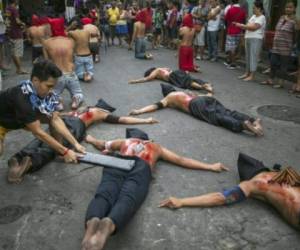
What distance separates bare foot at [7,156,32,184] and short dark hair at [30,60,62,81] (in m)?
1.05

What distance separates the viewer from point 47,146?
5.00 m

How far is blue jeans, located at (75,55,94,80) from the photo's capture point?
951cm

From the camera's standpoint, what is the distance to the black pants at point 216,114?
6.08 metres

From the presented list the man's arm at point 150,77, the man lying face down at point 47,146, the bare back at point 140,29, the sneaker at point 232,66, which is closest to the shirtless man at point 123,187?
the man lying face down at point 47,146

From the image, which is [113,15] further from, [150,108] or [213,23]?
[150,108]

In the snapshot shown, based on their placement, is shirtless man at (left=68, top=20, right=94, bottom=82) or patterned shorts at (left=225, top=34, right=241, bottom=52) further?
patterned shorts at (left=225, top=34, right=241, bottom=52)

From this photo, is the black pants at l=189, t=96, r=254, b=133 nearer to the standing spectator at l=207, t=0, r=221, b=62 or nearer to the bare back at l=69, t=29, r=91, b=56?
the bare back at l=69, t=29, r=91, b=56

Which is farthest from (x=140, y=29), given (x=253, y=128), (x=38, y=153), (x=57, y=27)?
(x=38, y=153)

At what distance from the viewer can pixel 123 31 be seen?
16625 millimetres

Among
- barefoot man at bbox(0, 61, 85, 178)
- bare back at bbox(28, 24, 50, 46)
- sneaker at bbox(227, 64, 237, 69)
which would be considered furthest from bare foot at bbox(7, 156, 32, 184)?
sneaker at bbox(227, 64, 237, 69)

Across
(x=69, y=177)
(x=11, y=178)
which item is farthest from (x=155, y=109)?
(x=11, y=178)

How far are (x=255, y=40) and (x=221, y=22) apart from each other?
9.98 feet

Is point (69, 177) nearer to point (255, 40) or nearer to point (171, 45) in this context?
point (255, 40)

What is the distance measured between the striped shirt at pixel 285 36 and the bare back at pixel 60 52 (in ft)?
15.1
